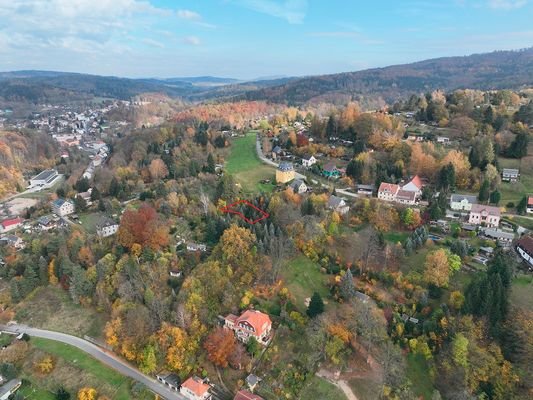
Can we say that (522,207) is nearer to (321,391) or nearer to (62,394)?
(321,391)

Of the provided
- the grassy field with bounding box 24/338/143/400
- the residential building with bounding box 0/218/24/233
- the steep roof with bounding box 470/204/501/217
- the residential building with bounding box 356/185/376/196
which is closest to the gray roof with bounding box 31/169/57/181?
the residential building with bounding box 0/218/24/233

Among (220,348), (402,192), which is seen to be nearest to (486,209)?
(402,192)

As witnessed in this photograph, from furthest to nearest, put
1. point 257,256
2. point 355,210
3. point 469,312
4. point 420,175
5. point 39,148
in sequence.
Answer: point 39,148 → point 420,175 → point 355,210 → point 257,256 → point 469,312

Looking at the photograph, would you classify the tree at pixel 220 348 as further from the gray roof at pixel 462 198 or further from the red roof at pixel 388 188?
the gray roof at pixel 462 198

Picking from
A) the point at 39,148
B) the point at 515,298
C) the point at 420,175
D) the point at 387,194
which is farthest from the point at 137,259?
the point at 39,148

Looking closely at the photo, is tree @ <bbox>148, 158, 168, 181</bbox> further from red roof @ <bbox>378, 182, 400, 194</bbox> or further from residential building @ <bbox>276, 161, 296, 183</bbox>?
red roof @ <bbox>378, 182, 400, 194</bbox>

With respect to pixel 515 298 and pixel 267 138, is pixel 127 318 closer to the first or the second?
pixel 515 298
